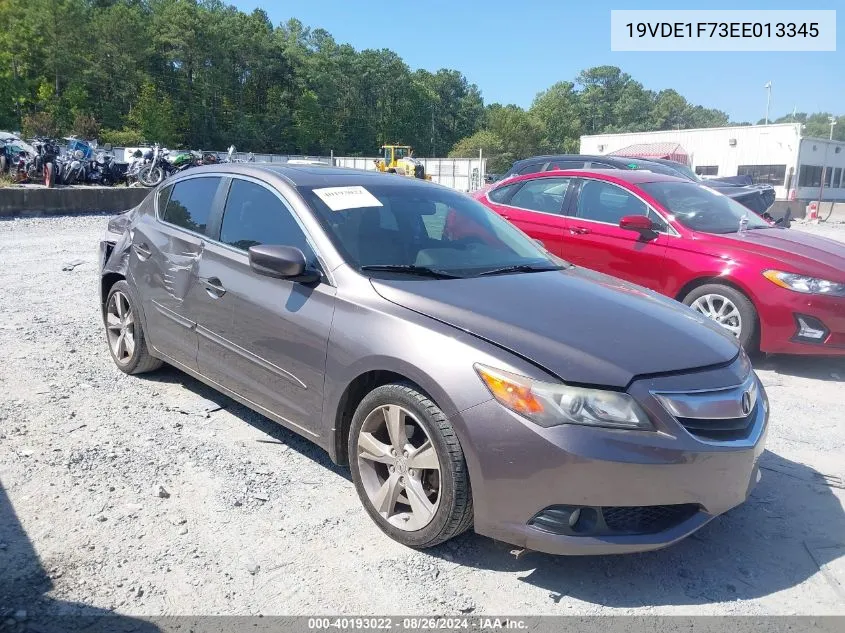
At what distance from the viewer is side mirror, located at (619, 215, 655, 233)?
20.3 ft

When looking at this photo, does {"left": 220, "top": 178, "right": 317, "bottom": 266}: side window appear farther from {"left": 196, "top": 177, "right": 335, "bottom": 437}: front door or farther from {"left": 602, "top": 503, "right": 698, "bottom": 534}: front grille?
{"left": 602, "top": 503, "right": 698, "bottom": 534}: front grille

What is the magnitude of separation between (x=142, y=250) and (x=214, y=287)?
43.1 inches

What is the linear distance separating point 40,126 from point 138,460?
40.1 meters

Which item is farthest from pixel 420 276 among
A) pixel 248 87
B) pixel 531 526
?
pixel 248 87

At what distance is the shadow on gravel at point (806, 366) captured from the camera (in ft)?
18.9

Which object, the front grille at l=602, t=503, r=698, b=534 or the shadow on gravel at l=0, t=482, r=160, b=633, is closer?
the shadow on gravel at l=0, t=482, r=160, b=633

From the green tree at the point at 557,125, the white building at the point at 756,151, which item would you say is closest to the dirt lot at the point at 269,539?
the white building at the point at 756,151

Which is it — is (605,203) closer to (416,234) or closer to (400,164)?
(416,234)

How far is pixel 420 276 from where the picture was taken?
334 centimetres

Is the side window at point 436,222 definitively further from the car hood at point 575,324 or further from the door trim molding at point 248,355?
the door trim molding at point 248,355

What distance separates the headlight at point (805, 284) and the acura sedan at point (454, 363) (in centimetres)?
242

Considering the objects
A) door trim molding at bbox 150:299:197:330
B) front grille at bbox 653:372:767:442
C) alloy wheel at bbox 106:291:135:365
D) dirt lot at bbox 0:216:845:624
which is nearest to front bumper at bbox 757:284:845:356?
dirt lot at bbox 0:216:845:624

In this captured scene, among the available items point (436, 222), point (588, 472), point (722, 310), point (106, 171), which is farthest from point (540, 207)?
point (106, 171)

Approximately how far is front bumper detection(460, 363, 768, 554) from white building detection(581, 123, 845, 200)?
41.3 metres
